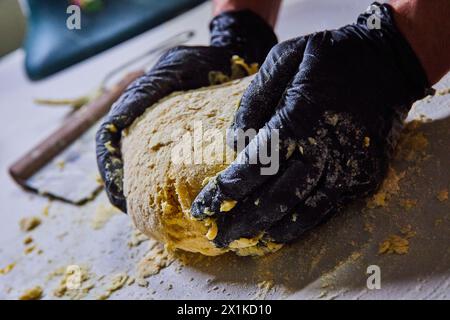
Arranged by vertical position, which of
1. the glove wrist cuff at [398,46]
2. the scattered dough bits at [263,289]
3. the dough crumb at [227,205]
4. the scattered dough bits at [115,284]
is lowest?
the scattered dough bits at [115,284]

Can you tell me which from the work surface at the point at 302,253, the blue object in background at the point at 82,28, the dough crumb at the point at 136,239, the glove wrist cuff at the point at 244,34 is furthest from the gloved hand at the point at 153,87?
the blue object in background at the point at 82,28

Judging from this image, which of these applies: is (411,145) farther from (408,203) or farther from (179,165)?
(179,165)

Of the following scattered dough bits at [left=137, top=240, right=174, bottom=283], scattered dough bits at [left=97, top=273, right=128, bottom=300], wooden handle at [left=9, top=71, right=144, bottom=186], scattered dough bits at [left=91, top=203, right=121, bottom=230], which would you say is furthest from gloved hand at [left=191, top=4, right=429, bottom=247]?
wooden handle at [left=9, top=71, right=144, bottom=186]

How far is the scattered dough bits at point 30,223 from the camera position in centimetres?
194

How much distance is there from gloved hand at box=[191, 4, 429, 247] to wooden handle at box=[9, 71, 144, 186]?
4.27 feet

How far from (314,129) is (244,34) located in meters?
0.69

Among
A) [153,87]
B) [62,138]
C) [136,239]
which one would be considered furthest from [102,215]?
[62,138]

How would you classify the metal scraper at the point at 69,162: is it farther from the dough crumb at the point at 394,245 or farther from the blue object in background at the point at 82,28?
the dough crumb at the point at 394,245

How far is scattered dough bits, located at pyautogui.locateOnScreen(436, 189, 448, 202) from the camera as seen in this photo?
120 centimetres

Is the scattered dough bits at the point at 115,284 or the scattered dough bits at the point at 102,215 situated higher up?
the scattered dough bits at the point at 115,284

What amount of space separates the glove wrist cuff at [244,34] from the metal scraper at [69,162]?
751 mm

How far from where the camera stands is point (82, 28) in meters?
3.33
